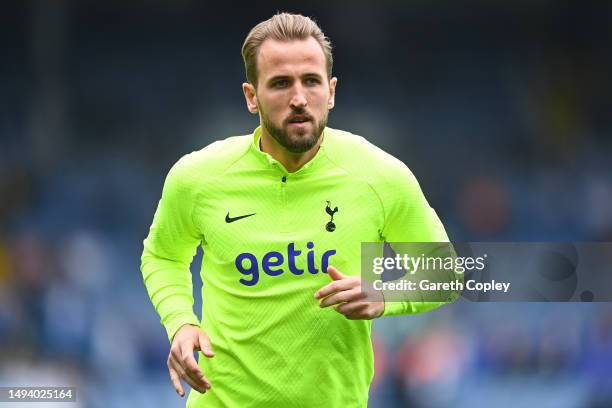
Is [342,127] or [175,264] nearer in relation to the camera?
[175,264]

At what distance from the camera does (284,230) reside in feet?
10.7

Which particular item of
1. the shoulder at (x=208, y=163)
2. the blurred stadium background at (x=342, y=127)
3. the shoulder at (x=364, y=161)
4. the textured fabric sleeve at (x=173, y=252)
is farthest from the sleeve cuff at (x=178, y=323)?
the blurred stadium background at (x=342, y=127)

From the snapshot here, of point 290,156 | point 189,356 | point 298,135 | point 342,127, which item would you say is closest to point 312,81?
point 298,135

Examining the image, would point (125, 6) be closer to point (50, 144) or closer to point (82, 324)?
point (50, 144)

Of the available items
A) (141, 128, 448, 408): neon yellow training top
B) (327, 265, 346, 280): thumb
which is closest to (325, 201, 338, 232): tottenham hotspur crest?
(141, 128, 448, 408): neon yellow training top

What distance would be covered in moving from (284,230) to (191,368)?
0.55 m

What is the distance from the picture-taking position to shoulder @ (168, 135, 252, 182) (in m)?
3.36

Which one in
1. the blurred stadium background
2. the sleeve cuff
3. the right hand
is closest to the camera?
the right hand

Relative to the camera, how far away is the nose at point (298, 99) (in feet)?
10.2

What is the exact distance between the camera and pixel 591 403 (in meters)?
7.85

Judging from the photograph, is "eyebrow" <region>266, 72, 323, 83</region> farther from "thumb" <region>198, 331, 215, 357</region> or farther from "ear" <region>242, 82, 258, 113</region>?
Answer: "thumb" <region>198, 331, 215, 357</region>

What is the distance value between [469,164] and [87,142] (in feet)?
11.9

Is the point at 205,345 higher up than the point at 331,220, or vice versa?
the point at 331,220

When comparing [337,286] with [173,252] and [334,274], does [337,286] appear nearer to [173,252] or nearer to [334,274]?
[334,274]
